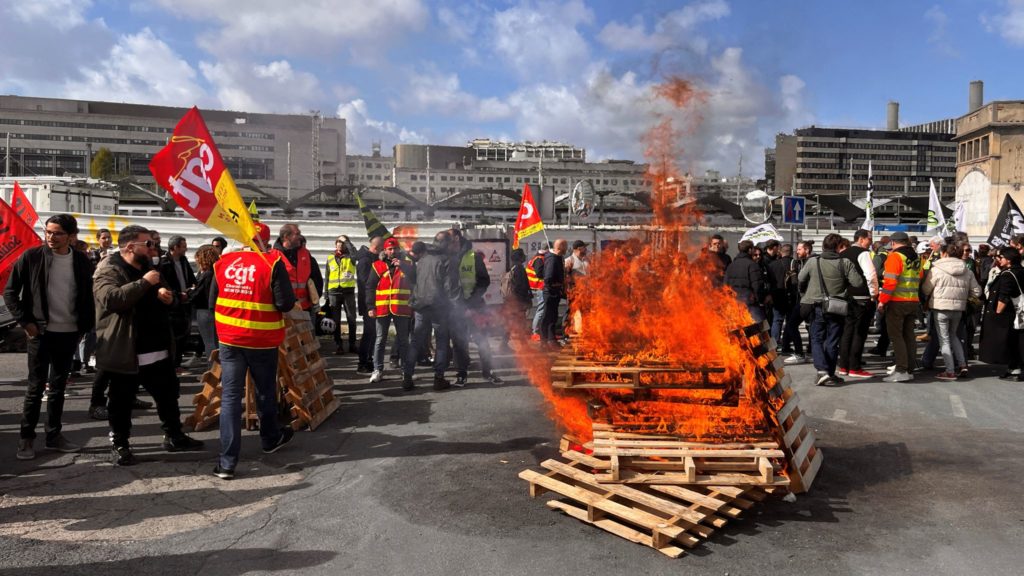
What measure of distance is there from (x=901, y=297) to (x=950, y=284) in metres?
0.73

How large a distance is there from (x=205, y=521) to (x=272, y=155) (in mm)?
136356

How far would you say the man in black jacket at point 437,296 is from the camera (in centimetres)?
917

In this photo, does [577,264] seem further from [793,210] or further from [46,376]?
[46,376]

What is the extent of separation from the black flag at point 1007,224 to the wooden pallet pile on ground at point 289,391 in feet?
46.5

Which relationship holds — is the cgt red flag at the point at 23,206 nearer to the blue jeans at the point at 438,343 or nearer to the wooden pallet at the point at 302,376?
the wooden pallet at the point at 302,376

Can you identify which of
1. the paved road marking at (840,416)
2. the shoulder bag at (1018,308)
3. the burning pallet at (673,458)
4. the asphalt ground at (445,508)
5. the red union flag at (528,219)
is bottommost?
the asphalt ground at (445,508)

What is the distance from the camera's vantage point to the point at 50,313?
6.41m

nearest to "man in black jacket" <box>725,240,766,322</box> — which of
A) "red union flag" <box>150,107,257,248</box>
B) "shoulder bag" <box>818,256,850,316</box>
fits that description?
"shoulder bag" <box>818,256,850,316</box>

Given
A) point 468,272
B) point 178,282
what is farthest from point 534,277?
point 178,282

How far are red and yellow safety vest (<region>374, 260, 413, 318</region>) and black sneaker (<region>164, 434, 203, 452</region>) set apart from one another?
3.34m

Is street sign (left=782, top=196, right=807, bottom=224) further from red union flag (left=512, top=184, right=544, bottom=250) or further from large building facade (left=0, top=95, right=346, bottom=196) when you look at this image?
large building facade (left=0, top=95, right=346, bottom=196)

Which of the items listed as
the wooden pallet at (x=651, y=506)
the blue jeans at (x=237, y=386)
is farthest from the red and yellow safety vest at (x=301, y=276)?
the wooden pallet at (x=651, y=506)

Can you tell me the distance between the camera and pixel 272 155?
433ft

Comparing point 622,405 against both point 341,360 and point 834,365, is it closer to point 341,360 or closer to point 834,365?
point 834,365
